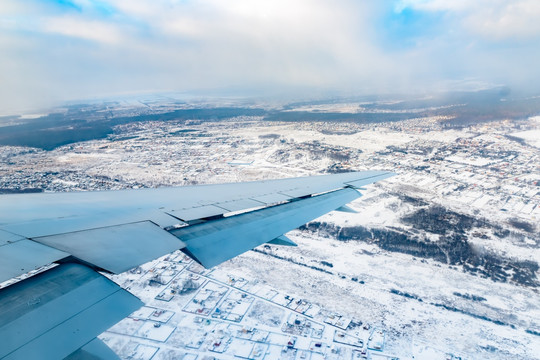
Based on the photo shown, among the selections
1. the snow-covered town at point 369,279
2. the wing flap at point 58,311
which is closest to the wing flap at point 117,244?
the wing flap at point 58,311

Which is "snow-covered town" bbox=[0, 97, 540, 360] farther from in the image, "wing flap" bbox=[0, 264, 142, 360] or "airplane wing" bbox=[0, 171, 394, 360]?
"wing flap" bbox=[0, 264, 142, 360]

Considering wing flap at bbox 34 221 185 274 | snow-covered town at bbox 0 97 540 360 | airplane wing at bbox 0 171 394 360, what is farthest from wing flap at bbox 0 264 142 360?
snow-covered town at bbox 0 97 540 360

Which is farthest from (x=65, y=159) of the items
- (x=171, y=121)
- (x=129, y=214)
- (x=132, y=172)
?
(x=129, y=214)

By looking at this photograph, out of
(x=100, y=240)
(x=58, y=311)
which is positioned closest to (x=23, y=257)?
(x=100, y=240)

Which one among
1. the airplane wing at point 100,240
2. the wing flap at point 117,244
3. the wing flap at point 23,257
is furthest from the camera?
the wing flap at point 117,244

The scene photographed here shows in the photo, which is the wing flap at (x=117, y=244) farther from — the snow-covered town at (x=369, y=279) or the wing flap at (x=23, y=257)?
the snow-covered town at (x=369, y=279)

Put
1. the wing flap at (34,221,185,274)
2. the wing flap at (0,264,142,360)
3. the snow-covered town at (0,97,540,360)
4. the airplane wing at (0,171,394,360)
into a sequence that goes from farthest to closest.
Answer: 1. the snow-covered town at (0,97,540,360)
2. the wing flap at (34,221,185,274)
3. the airplane wing at (0,171,394,360)
4. the wing flap at (0,264,142,360)

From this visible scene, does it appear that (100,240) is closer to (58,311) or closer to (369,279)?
(58,311)
